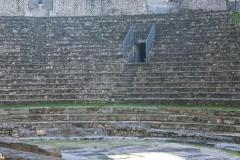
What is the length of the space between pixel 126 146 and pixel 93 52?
914 centimetres

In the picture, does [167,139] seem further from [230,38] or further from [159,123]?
[230,38]

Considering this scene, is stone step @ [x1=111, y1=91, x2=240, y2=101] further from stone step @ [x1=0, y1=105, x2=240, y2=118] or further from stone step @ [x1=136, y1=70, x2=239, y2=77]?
stone step @ [x1=0, y1=105, x2=240, y2=118]

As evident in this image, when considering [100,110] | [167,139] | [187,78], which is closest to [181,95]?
[187,78]

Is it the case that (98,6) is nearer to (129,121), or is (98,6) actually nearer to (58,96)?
(58,96)

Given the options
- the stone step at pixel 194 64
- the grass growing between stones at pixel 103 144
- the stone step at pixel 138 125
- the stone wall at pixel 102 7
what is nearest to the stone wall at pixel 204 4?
the stone wall at pixel 102 7

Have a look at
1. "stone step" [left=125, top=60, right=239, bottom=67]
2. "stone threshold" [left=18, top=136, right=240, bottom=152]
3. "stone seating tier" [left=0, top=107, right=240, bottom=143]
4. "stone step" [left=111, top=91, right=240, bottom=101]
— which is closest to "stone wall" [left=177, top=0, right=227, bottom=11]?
"stone step" [left=125, top=60, right=239, bottom=67]

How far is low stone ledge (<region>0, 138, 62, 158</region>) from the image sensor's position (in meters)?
9.57

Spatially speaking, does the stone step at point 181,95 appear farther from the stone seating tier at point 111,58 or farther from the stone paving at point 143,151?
the stone paving at point 143,151

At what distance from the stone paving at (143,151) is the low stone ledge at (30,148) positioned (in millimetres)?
892

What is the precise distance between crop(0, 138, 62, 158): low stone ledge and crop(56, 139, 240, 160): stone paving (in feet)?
2.93

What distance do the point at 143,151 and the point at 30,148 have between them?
375cm

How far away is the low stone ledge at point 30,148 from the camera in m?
9.57

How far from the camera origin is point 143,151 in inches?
504

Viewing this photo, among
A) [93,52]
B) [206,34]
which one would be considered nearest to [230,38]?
[206,34]
